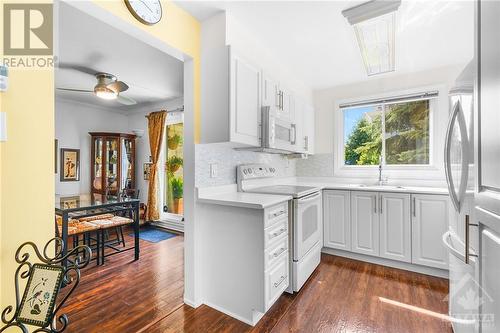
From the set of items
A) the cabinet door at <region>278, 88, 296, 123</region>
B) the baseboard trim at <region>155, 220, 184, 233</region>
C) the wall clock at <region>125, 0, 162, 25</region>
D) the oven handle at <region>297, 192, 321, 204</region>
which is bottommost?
the baseboard trim at <region>155, 220, 184, 233</region>

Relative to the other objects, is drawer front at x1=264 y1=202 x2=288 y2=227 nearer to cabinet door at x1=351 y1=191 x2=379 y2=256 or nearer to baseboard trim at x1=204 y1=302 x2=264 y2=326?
baseboard trim at x1=204 y1=302 x2=264 y2=326

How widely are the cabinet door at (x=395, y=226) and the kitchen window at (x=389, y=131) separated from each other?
0.83 metres

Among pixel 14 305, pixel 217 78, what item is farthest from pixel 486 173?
pixel 14 305

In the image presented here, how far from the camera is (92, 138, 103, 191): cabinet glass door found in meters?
4.53

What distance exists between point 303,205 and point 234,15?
1.81 m

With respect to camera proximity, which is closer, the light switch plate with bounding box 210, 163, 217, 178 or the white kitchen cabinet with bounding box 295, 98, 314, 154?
the light switch plate with bounding box 210, 163, 217, 178

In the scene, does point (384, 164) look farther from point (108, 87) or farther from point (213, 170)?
point (108, 87)

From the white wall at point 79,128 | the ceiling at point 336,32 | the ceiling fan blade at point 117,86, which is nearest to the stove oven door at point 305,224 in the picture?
the ceiling at point 336,32

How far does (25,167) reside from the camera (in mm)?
1040

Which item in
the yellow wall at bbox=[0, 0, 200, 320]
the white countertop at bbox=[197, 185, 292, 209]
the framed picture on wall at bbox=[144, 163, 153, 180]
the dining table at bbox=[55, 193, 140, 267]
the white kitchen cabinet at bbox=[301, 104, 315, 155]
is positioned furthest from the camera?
the framed picture on wall at bbox=[144, 163, 153, 180]

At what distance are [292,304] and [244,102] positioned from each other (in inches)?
69.8

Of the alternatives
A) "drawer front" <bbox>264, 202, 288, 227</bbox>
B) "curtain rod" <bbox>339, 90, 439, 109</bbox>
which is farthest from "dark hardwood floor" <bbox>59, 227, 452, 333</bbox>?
"curtain rod" <bbox>339, 90, 439, 109</bbox>

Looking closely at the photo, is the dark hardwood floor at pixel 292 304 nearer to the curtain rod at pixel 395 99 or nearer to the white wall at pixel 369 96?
the white wall at pixel 369 96

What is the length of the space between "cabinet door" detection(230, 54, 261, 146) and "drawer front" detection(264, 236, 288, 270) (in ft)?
2.87
